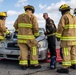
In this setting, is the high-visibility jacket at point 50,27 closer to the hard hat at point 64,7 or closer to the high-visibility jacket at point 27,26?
the high-visibility jacket at point 27,26

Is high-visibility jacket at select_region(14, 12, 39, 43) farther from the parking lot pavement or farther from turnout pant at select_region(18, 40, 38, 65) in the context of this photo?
the parking lot pavement

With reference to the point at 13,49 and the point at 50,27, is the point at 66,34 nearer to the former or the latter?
the point at 50,27

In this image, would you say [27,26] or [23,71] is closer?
[23,71]

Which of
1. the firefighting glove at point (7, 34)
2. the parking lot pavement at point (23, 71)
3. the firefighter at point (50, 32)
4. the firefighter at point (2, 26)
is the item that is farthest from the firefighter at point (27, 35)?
the firefighting glove at point (7, 34)

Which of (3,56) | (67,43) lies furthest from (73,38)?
(3,56)

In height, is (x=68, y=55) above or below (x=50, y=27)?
below

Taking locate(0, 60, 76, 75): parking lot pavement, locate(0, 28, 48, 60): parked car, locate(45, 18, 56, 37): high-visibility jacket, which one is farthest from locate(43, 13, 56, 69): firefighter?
locate(0, 60, 76, 75): parking lot pavement

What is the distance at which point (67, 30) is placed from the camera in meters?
7.56

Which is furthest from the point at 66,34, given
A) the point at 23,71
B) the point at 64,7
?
the point at 23,71

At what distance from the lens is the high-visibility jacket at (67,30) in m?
7.44

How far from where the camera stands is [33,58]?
8.00m

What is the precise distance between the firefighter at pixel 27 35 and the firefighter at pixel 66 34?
851mm

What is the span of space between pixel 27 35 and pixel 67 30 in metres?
1.26

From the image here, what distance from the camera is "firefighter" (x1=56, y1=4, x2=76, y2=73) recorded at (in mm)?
7465
